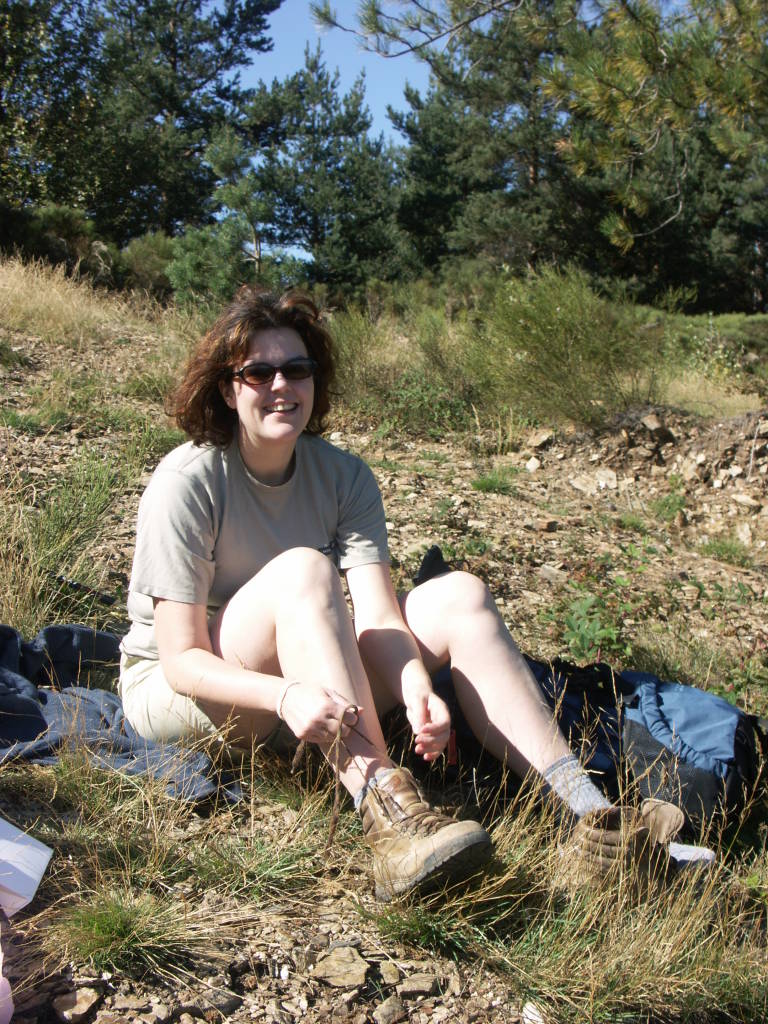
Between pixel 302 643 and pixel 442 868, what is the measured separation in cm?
57

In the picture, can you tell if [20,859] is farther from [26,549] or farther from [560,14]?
[560,14]

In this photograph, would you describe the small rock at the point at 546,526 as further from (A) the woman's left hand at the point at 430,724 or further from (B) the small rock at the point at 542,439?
(A) the woman's left hand at the point at 430,724

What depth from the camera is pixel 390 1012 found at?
1660 mm

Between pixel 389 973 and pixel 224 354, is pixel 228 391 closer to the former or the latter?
pixel 224 354


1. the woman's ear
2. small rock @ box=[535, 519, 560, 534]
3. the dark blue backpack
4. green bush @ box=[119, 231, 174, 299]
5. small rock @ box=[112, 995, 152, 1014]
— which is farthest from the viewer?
green bush @ box=[119, 231, 174, 299]

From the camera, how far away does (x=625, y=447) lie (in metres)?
6.10

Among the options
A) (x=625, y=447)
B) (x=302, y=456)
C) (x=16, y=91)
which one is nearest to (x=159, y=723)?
(x=302, y=456)

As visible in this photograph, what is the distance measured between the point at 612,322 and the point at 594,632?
3916mm

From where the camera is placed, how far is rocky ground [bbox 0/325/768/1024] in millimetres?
1651

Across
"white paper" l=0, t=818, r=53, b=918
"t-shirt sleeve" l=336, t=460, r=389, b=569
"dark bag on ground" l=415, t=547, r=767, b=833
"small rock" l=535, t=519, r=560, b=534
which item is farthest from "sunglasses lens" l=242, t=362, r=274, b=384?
"small rock" l=535, t=519, r=560, b=534

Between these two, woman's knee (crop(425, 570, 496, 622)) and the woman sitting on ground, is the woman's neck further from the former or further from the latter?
woman's knee (crop(425, 570, 496, 622))

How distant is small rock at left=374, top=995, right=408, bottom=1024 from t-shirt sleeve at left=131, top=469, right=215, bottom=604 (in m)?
0.98

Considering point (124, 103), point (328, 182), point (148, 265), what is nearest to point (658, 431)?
point (148, 265)

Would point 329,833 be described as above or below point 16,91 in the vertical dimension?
below
